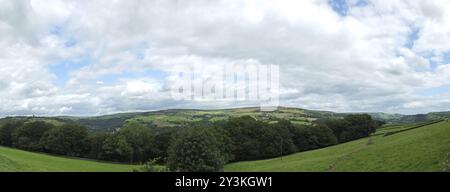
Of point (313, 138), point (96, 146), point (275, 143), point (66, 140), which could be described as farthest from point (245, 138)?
point (66, 140)

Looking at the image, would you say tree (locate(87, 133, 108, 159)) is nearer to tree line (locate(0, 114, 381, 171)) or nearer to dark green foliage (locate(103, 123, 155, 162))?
tree line (locate(0, 114, 381, 171))

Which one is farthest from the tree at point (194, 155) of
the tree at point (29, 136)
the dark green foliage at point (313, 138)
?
the tree at point (29, 136)

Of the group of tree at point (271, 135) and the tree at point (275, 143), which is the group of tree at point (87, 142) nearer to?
the group of tree at point (271, 135)

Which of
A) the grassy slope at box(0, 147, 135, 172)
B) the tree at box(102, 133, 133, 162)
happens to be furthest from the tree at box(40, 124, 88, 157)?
the grassy slope at box(0, 147, 135, 172)

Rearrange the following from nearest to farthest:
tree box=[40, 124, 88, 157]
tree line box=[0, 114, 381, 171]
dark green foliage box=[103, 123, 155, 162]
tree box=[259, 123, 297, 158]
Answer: tree box=[259, 123, 297, 158] → tree line box=[0, 114, 381, 171] → dark green foliage box=[103, 123, 155, 162] → tree box=[40, 124, 88, 157]
